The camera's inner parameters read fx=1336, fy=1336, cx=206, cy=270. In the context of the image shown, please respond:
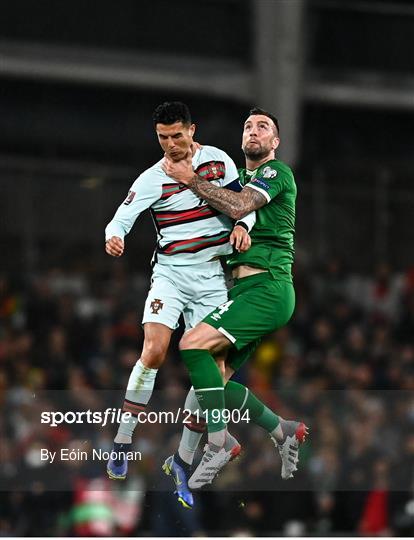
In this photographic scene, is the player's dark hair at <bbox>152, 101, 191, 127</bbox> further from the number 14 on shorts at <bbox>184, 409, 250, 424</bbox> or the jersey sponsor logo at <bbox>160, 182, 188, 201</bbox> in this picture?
the number 14 on shorts at <bbox>184, 409, 250, 424</bbox>

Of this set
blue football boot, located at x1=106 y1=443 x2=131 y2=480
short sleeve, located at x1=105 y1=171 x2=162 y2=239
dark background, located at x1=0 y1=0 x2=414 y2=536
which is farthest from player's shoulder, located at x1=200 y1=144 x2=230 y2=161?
dark background, located at x1=0 y1=0 x2=414 y2=536

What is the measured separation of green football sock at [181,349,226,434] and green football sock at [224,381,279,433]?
0.26 m

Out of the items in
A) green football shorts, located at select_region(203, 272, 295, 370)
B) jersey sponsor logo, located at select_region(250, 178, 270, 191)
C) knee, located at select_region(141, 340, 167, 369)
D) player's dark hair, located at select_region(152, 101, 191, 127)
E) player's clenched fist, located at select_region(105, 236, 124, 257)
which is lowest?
knee, located at select_region(141, 340, 167, 369)

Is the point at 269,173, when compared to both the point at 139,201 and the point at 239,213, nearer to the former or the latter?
the point at 239,213

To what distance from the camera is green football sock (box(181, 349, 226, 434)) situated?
344 inches

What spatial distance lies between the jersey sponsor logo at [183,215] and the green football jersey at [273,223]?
33 centimetres

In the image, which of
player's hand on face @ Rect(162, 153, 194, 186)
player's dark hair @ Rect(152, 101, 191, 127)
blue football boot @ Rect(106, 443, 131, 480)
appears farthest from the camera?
blue football boot @ Rect(106, 443, 131, 480)

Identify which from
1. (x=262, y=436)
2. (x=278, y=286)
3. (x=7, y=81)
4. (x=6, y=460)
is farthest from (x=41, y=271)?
(x=278, y=286)

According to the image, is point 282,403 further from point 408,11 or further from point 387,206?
point 408,11

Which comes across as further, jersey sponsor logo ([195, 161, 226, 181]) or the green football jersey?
the green football jersey

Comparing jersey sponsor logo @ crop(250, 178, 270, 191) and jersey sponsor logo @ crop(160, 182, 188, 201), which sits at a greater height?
jersey sponsor logo @ crop(250, 178, 270, 191)

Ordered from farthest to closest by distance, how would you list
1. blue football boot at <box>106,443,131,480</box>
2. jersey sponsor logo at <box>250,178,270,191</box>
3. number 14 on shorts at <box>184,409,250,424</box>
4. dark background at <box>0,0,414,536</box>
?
dark background at <box>0,0,414,536</box> → blue football boot at <box>106,443,131,480</box> → number 14 on shorts at <box>184,409,250,424</box> → jersey sponsor logo at <box>250,178,270,191</box>

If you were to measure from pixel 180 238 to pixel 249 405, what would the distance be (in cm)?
142

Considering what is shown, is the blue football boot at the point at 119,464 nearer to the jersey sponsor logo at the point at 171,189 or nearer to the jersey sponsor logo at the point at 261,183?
the jersey sponsor logo at the point at 171,189
